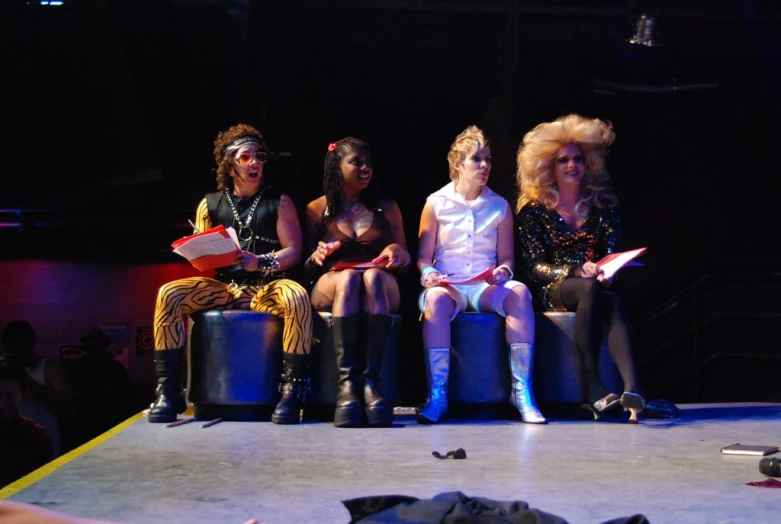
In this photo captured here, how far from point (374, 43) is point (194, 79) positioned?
1512mm

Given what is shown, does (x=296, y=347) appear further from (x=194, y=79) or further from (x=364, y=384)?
(x=194, y=79)

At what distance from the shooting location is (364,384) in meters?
3.96

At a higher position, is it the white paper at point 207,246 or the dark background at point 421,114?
the dark background at point 421,114

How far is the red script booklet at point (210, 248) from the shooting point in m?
3.79

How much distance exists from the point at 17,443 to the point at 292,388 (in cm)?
155

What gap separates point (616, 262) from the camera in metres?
4.12

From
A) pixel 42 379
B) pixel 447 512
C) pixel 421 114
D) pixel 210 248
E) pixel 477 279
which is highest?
pixel 421 114

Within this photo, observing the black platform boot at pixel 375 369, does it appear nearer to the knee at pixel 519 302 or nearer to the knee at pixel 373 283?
the knee at pixel 373 283

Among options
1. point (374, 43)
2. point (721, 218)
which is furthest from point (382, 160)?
point (721, 218)

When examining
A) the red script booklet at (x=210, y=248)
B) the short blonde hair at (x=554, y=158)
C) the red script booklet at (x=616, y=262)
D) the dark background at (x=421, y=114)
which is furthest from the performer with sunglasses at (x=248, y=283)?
the dark background at (x=421, y=114)

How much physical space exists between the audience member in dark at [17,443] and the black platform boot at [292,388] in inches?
54.3

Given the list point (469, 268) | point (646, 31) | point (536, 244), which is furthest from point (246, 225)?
point (646, 31)

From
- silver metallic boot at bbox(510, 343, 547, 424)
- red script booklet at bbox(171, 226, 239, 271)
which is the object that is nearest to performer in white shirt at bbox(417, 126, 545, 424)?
silver metallic boot at bbox(510, 343, 547, 424)

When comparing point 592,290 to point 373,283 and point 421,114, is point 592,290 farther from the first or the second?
point 421,114
